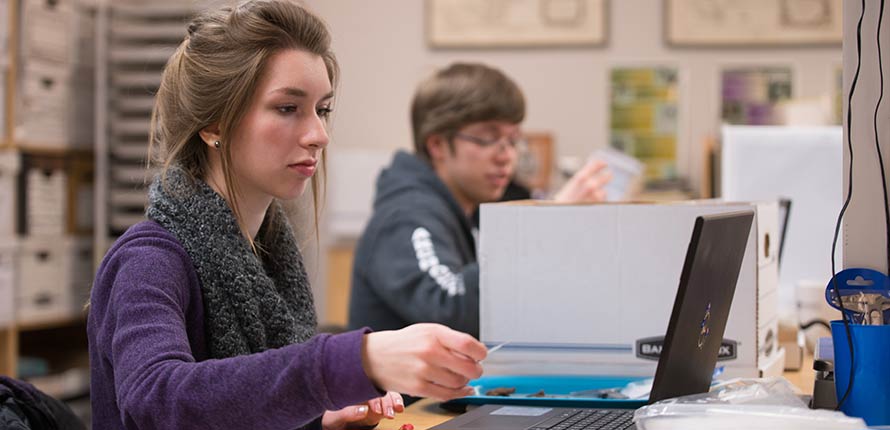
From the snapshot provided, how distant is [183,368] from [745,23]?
385 cm

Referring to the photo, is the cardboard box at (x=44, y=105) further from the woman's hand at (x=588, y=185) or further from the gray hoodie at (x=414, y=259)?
the woman's hand at (x=588, y=185)

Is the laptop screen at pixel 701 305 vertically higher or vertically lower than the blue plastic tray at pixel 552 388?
higher

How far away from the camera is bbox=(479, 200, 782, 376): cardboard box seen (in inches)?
60.0

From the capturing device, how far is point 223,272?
124 centimetres

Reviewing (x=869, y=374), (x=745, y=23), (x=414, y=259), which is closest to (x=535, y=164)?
(x=745, y=23)

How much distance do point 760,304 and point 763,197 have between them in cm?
94

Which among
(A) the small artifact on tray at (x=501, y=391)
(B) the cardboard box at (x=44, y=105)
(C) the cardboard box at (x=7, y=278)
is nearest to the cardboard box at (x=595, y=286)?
(A) the small artifact on tray at (x=501, y=391)

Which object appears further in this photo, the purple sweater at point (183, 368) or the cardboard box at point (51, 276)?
the cardboard box at point (51, 276)

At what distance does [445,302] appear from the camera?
6.75ft

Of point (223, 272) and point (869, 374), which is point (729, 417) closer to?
point (869, 374)

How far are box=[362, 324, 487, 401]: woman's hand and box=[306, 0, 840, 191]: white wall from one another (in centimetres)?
354

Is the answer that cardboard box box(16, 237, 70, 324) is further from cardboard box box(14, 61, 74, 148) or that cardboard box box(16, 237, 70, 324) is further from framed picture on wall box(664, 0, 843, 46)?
framed picture on wall box(664, 0, 843, 46)

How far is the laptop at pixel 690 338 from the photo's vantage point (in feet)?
3.43

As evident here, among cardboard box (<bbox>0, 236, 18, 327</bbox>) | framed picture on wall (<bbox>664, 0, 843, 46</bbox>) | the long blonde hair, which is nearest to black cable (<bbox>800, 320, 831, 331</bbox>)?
the long blonde hair
